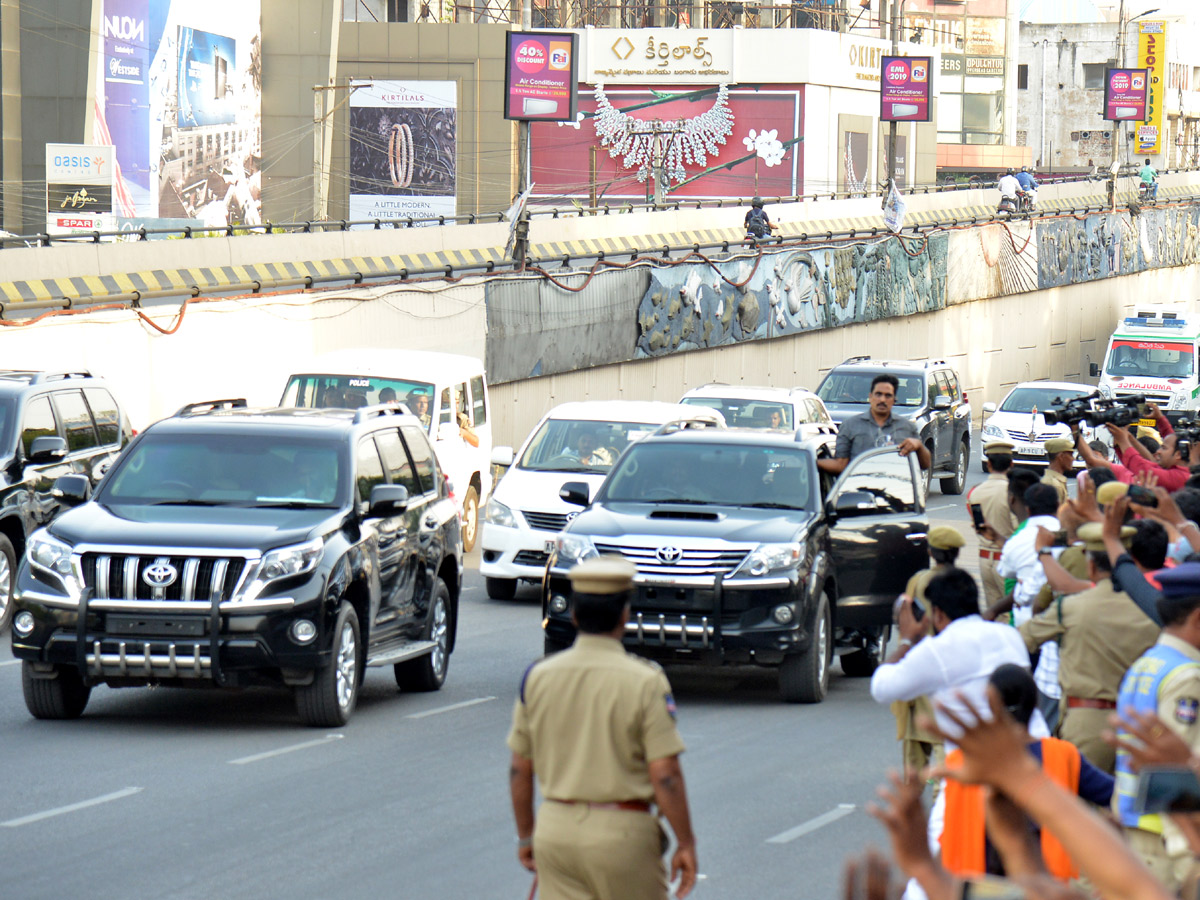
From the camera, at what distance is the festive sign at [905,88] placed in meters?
58.5

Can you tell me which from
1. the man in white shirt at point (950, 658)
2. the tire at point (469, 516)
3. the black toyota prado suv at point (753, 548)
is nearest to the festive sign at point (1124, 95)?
the tire at point (469, 516)

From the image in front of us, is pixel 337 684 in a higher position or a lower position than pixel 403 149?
lower

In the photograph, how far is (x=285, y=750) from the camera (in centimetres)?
1065

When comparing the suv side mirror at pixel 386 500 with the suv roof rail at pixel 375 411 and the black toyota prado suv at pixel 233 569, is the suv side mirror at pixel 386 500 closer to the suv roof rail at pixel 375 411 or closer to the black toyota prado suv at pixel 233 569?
the black toyota prado suv at pixel 233 569

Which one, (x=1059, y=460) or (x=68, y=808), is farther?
(x=1059, y=460)

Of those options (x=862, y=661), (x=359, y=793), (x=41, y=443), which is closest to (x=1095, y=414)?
(x=862, y=661)

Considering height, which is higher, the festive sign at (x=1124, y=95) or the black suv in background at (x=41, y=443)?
the festive sign at (x=1124, y=95)

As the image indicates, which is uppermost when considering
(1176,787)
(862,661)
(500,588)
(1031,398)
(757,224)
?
(757,224)

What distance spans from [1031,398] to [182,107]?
32463 millimetres

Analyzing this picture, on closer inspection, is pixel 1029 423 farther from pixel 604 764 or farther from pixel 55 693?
pixel 604 764

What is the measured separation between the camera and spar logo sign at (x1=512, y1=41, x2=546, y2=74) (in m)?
35.8

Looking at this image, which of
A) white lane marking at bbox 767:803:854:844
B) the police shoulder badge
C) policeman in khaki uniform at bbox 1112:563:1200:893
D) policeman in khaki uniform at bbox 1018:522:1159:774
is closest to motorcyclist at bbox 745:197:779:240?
white lane marking at bbox 767:803:854:844

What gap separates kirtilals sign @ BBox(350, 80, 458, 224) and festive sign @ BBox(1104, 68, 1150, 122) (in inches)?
998

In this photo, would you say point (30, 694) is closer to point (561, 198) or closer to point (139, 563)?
point (139, 563)
